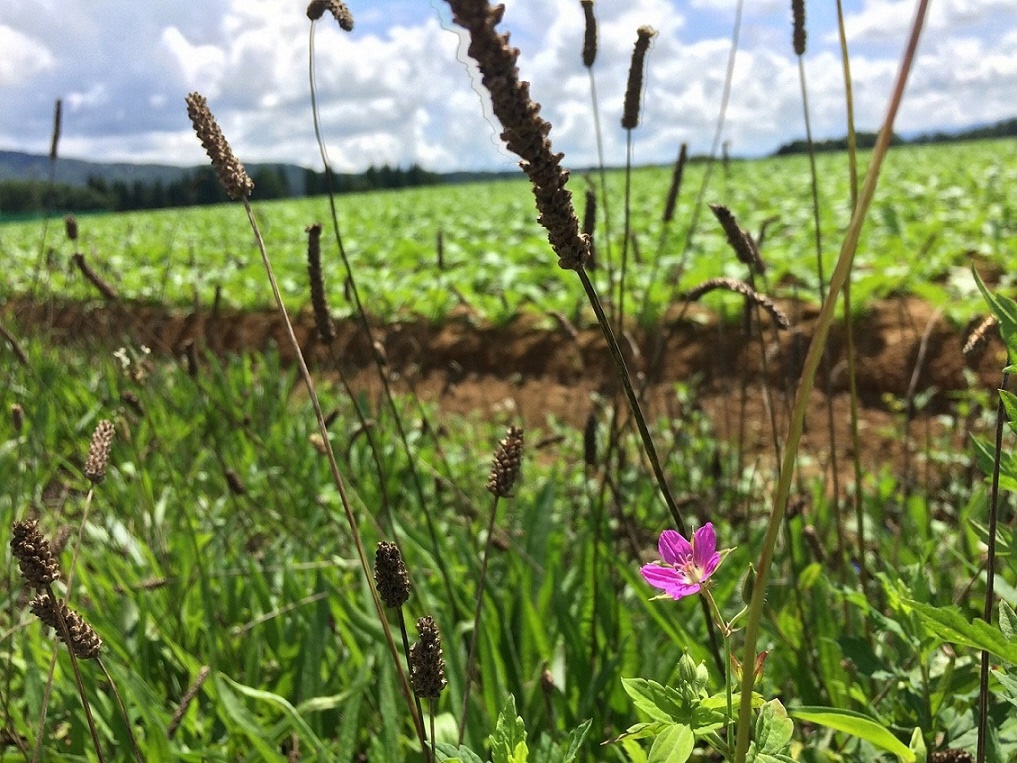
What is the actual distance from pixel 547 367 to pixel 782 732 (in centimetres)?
483

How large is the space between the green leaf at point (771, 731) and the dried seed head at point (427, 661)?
0.89 feet

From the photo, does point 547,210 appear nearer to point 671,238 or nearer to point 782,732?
point 782,732

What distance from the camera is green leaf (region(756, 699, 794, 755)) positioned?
0.66m

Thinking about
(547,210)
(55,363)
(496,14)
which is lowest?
(55,363)

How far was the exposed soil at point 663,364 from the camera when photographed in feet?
12.7

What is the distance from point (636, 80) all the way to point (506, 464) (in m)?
0.78

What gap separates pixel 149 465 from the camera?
9.55 feet

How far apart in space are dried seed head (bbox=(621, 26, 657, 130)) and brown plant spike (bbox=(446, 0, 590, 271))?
81 centimetres

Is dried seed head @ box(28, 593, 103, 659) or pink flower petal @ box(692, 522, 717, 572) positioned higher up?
pink flower petal @ box(692, 522, 717, 572)

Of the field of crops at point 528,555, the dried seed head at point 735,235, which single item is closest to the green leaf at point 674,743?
the field of crops at point 528,555

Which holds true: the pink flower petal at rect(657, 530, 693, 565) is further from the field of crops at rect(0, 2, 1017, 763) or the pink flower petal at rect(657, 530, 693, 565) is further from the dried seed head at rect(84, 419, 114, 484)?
the dried seed head at rect(84, 419, 114, 484)

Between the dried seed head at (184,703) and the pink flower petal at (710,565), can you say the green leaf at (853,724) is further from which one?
the dried seed head at (184,703)

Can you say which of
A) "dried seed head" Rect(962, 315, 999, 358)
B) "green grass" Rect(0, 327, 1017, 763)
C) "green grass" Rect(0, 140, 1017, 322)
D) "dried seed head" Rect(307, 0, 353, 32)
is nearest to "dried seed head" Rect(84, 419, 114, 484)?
"green grass" Rect(0, 327, 1017, 763)

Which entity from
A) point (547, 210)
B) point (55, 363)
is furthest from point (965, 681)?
point (55, 363)
